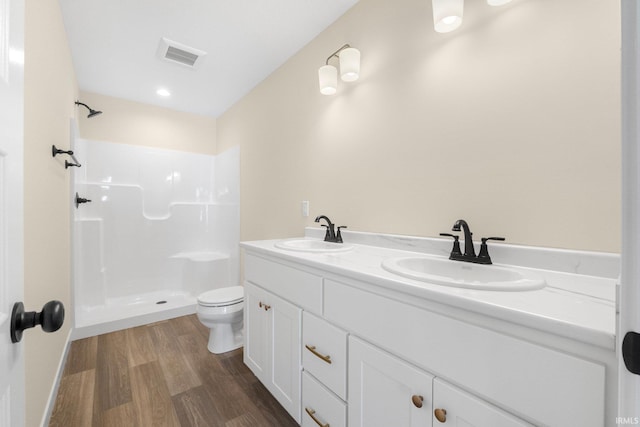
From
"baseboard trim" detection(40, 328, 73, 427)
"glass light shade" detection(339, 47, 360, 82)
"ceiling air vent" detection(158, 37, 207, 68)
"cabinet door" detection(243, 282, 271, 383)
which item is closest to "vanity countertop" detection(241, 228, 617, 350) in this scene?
"cabinet door" detection(243, 282, 271, 383)

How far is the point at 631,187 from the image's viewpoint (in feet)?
0.94

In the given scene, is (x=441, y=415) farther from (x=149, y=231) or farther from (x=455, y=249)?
(x=149, y=231)

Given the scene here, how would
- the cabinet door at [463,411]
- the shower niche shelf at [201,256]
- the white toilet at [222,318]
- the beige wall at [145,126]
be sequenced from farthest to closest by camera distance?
the shower niche shelf at [201,256] < the beige wall at [145,126] < the white toilet at [222,318] < the cabinet door at [463,411]

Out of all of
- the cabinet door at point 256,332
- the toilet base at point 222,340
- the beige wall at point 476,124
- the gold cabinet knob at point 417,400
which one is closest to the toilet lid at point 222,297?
the toilet base at point 222,340

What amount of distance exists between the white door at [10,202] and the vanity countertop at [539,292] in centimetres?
80

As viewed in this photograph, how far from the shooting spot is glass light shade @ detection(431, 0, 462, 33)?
1041 millimetres

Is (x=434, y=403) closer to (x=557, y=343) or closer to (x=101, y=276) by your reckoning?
(x=557, y=343)

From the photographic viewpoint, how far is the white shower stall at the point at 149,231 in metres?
2.61

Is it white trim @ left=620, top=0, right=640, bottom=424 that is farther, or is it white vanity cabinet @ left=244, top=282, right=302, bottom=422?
white vanity cabinet @ left=244, top=282, right=302, bottom=422

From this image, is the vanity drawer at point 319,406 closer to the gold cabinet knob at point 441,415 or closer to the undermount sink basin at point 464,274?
the gold cabinet knob at point 441,415

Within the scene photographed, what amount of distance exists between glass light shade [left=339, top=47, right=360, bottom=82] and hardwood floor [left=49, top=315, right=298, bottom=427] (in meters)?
1.92

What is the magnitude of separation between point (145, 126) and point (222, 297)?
237 cm

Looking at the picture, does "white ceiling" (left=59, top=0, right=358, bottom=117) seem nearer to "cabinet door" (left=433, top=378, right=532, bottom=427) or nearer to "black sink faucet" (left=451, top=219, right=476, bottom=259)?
"black sink faucet" (left=451, top=219, right=476, bottom=259)

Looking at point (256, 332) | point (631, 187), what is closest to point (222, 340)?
point (256, 332)
